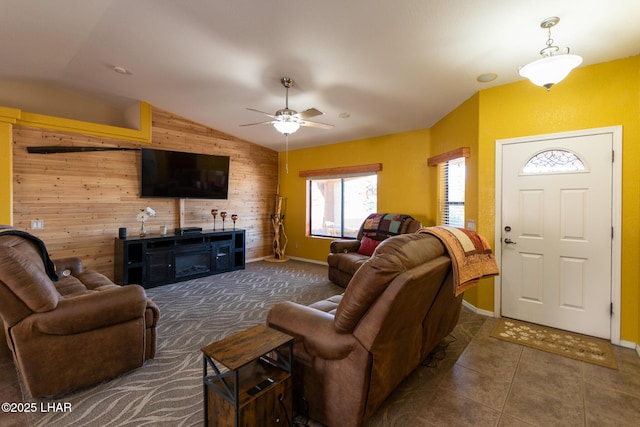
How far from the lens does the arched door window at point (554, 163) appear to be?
279 centimetres

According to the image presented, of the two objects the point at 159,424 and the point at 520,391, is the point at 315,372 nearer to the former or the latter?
the point at 159,424

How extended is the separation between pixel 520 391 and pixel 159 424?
236cm

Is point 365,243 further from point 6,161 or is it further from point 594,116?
point 6,161

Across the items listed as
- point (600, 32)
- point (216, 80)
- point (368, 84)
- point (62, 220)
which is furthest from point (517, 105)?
point (62, 220)

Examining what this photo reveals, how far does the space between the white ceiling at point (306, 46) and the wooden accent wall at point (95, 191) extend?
842 millimetres

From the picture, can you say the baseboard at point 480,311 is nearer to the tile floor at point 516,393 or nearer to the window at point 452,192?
the tile floor at point 516,393

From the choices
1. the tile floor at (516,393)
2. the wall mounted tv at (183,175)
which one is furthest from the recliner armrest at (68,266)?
the tile floor at (516,393)

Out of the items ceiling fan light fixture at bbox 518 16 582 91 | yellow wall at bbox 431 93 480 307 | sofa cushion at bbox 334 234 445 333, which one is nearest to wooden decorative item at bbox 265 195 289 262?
yellow wall at bbox 431 93 480 307

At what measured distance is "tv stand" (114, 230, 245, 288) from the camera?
416cm

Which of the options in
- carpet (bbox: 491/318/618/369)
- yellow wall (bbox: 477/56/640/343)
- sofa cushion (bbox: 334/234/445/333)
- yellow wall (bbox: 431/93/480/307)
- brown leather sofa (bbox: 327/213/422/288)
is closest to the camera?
sofa cushion (bbox: 334/234/445/333)

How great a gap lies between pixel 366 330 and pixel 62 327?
1933 mm

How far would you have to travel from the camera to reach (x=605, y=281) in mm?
2676

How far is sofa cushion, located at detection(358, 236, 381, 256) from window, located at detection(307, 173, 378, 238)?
1045 mm

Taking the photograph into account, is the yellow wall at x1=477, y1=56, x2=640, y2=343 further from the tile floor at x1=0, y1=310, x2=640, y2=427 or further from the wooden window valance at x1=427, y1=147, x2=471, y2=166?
the tile floor at x1=0, y1=310, x2=640, y2=427
